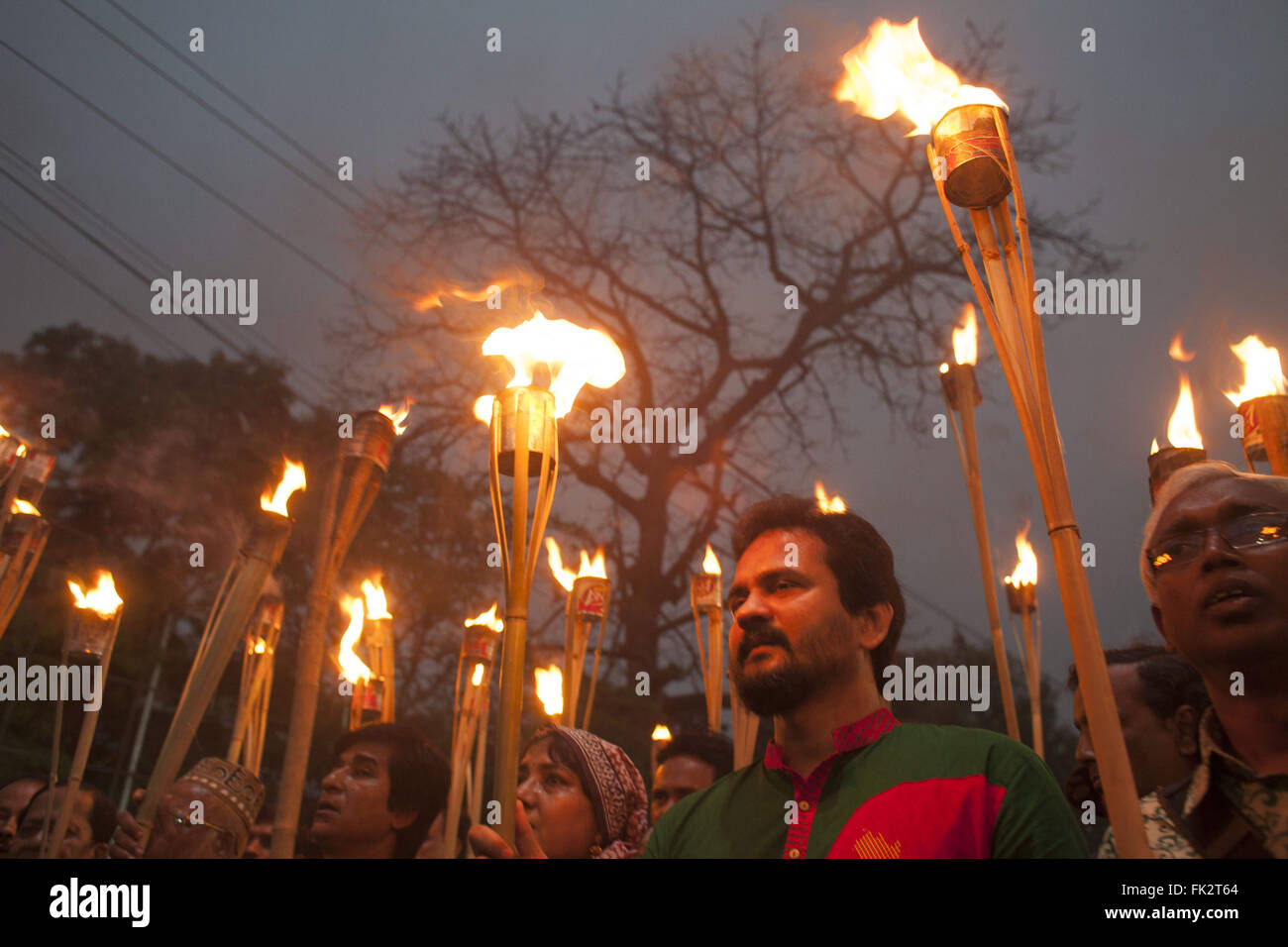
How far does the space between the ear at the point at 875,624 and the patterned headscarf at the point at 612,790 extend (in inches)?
47.7

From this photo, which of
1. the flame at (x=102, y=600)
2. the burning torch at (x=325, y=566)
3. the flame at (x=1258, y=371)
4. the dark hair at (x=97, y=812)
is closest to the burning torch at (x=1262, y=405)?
the flame at (x=1258, y=371)

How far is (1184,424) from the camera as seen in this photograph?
2721mm

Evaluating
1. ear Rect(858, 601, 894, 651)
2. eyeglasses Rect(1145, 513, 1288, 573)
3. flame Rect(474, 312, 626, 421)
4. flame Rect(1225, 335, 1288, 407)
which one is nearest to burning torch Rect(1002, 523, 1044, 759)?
flame Rect(1225, 335, 1288, 407)

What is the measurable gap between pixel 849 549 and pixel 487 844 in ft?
3.78

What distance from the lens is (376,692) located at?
4.38 meters

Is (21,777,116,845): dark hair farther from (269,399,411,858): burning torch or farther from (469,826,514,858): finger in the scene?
(469,826,514,858): finger

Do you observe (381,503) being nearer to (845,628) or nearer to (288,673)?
(288,673)

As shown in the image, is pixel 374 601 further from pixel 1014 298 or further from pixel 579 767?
pixel 1014 298

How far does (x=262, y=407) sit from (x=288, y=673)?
13.2ft

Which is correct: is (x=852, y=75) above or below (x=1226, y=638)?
above

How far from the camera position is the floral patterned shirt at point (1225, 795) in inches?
64.7

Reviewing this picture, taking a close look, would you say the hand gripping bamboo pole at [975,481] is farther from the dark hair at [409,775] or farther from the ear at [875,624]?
the dark hair at [409,775]
